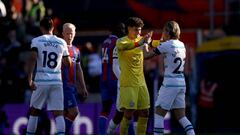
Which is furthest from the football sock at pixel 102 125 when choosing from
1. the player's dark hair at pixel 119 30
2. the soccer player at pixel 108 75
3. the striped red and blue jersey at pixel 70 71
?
the player's dark hair at pixel 119 30

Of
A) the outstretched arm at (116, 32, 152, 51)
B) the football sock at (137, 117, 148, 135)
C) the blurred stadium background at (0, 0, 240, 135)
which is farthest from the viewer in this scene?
the blurred stadium background at (0, 0, 240, 135)

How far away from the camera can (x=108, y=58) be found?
18.4 m

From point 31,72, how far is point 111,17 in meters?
11.8

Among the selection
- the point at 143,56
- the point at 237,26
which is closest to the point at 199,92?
the point at 237,26

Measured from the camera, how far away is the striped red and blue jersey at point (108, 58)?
1828cm

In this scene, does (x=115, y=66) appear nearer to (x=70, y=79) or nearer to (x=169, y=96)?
(x=70, y=79)

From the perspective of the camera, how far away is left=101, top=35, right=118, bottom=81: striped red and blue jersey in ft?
60.0

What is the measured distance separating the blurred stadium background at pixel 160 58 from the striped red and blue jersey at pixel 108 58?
3787 mm

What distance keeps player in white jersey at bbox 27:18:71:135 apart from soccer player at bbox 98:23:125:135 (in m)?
1.74

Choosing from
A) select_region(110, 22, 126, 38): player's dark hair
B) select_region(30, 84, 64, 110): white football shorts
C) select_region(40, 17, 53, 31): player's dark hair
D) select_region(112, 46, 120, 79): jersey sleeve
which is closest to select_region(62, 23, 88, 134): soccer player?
select_region(112, 46, 120, 79): jersey sleeve

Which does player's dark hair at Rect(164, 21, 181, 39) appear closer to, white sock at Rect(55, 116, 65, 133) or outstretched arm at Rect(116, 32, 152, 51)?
outstretched arm at Rect(116, 32, 152, 51)

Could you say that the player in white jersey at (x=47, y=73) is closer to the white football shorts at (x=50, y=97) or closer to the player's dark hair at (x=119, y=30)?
the white football shorts at (x=50, y=97)

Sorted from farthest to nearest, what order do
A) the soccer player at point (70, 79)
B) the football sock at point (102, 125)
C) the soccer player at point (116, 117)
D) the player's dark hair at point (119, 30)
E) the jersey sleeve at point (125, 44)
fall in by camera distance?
the football sock at point (102, 125), the player's dark hair at point (119, 30), the soccer player at point (116, 117), the soccer player at point (70, 79), the jersey sleeve at point (125, 44)

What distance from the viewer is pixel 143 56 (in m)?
16.8
